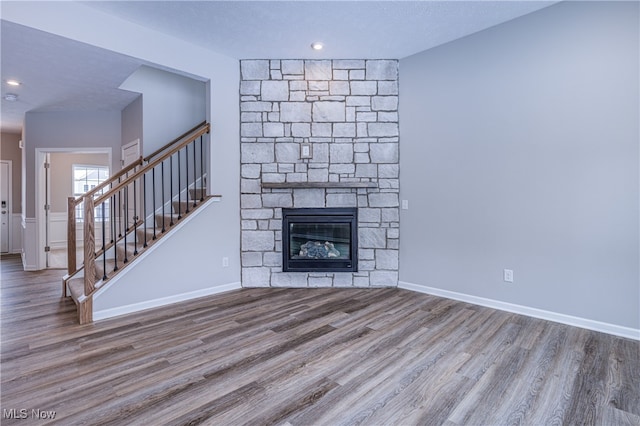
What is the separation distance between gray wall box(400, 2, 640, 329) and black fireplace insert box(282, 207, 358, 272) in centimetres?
64

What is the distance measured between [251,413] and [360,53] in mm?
3735

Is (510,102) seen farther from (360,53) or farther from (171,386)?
(171,386)

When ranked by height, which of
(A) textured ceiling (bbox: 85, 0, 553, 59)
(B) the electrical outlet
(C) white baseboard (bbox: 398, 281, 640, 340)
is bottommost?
(C) white baseboard (bbox: 398, 281, 640, 340)

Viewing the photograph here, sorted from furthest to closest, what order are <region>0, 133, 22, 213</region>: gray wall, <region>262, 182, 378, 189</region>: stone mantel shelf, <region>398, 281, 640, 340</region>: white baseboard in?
<region>0, 133, 22, 213</region>: gray wall, <region>262, 182, 378, 189</region>: stone mantel shelf, <region>398, 281, 640, 340</region>: white baseboard

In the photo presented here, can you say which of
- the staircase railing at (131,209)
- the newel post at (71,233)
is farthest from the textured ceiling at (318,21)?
the newel post at (71,233)

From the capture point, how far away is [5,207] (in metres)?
6.96

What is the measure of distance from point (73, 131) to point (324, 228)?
4433 millimetres

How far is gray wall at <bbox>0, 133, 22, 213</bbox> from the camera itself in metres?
6.77

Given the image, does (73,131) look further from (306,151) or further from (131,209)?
(306,151)

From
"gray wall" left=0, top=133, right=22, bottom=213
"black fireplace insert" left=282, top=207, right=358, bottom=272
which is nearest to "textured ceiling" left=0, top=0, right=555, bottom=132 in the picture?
"black fireplace insert" left=282, top=207, right=358, bottom=272

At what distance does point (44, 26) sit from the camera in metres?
2.76

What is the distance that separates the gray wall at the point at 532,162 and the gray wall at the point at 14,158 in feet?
26.0

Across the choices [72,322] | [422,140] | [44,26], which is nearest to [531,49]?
[422,140]

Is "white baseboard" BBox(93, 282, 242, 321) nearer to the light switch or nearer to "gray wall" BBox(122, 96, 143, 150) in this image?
the light switch
